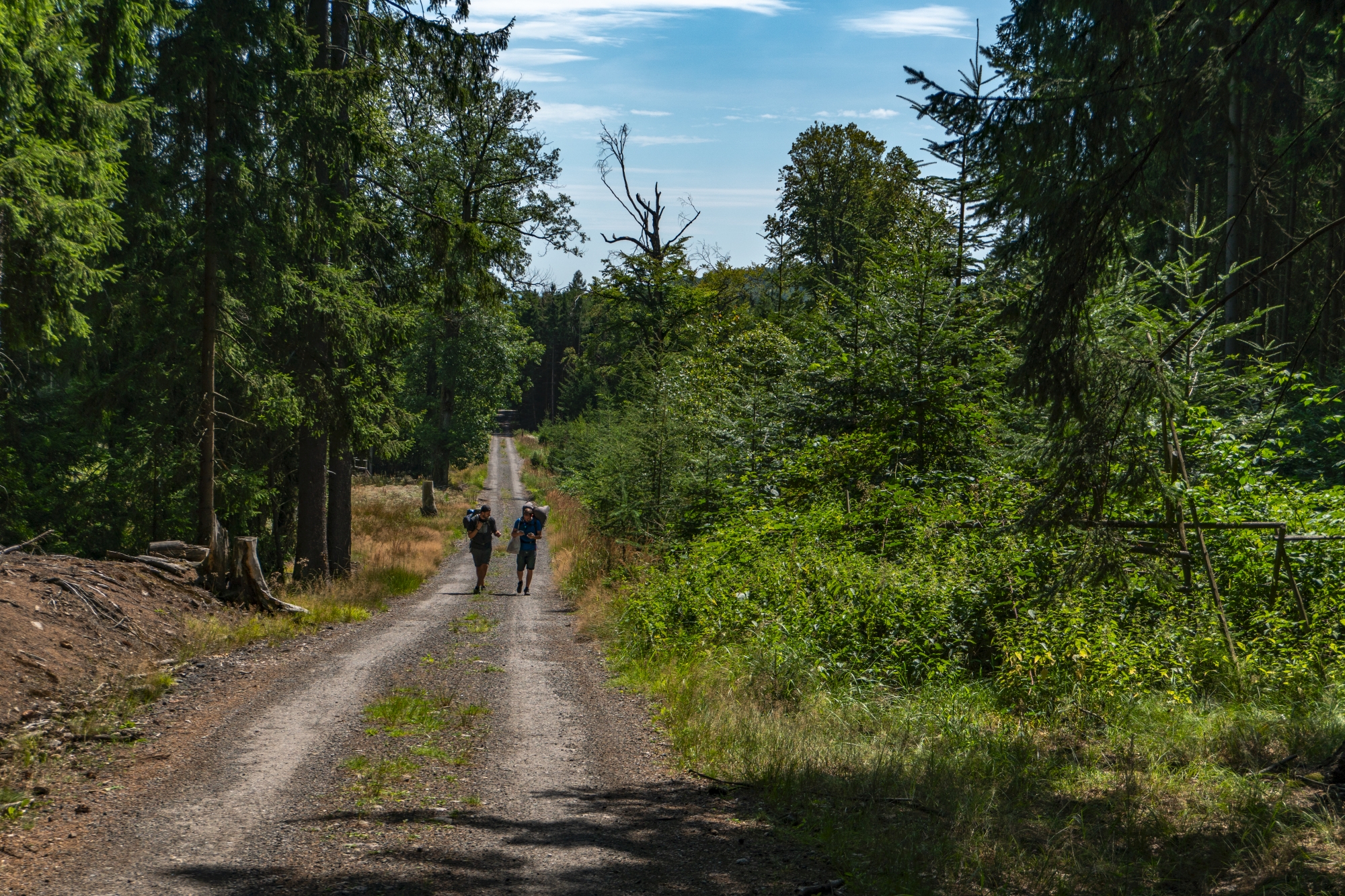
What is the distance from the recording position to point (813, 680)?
8.66m

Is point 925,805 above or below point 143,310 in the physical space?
below

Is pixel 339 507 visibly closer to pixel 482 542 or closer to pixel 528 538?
pixel 482 542

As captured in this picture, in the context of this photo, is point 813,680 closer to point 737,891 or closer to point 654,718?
point 654,718

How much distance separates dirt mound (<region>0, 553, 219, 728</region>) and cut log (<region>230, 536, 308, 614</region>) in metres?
0.71

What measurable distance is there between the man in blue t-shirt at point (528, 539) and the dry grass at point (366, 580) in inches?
94.6

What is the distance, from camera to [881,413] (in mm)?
14258

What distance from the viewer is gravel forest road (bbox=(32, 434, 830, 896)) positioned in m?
4.64

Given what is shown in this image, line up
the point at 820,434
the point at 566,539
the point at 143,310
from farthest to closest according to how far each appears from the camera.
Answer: the point at 566,539 < the point at 820,434 < the point at 143,310

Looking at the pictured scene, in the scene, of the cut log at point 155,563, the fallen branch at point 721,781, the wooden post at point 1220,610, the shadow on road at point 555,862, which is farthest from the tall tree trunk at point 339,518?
the wooden post at point 1220,610

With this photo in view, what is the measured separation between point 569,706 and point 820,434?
798 centimetres

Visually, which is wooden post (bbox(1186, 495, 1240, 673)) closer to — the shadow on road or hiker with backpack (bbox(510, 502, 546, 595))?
the shadow on road

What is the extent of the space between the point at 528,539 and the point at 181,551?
268 inches

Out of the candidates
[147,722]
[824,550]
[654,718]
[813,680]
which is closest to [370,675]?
[147,722]

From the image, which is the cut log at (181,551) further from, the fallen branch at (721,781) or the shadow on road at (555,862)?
the fallen branch at (721,781)
